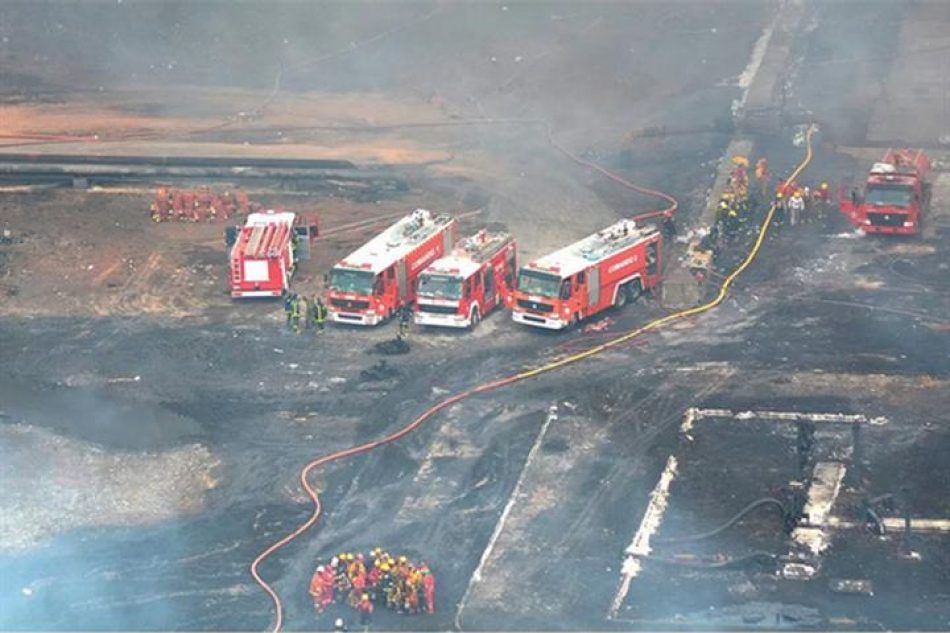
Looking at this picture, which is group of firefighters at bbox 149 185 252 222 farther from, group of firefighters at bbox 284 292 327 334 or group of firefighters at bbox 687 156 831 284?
group of firefighters at bbox 687 156 831 284

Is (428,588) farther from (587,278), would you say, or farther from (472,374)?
(587,278)

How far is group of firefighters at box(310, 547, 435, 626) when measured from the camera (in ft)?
111

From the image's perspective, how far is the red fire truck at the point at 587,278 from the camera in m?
47.6

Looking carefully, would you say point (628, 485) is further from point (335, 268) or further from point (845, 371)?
point (335, 268)

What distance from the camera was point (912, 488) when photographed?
3831 cm

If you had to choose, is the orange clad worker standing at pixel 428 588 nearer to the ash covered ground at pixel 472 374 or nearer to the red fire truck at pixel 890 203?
the ash covered ground at pixel 472 374

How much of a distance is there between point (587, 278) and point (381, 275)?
236 inches

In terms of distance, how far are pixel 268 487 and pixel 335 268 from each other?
10.6 meters

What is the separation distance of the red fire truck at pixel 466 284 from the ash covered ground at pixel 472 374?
937 mm

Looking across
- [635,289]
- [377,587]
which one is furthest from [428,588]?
[635,289]

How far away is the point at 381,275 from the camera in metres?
48.6

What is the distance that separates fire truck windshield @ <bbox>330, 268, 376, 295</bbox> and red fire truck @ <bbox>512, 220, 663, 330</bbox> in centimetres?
427

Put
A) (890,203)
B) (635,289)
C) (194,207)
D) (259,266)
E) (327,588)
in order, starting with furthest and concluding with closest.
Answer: (194,207), (890,203), (259,266), (635,289), (327,588)

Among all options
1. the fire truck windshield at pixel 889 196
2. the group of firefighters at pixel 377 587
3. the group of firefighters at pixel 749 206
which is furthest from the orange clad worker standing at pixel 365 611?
the fire truck windshield at pixel 889 196
